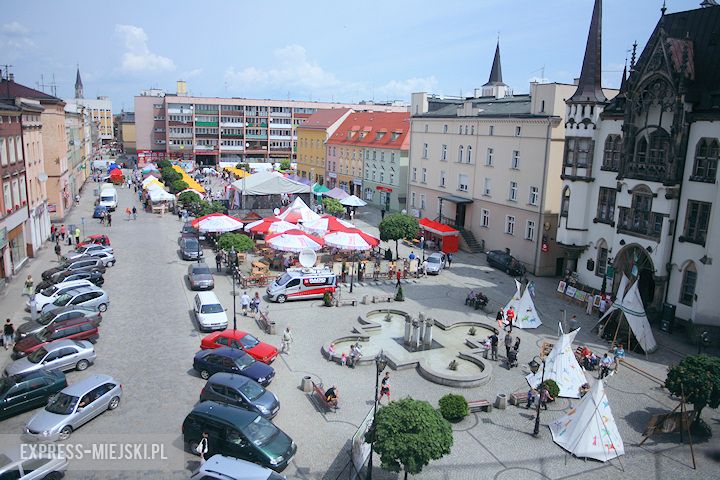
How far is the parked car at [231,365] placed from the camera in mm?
21047

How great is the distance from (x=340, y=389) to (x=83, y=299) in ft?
50.2

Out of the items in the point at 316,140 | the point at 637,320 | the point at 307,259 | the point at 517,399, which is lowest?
the point at 517,399

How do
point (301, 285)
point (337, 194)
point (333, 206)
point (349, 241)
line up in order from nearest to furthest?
point (301, 285) → point (349, 241) → point (333, 206) → point (337, 194)

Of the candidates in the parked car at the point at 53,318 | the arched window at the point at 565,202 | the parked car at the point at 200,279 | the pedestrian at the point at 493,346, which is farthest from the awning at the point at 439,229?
the parked car at the point at 53,318

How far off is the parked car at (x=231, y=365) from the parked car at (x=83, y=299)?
9842 millimetres

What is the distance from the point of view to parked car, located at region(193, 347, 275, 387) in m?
21.0

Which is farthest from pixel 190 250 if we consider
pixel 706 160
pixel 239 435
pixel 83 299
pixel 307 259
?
pixel 706 160

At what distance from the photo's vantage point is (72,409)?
17703mm

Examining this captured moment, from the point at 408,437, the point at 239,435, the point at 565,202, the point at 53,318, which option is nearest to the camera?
the point at 408,437

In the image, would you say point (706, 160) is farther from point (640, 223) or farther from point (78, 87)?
point (78, 87)

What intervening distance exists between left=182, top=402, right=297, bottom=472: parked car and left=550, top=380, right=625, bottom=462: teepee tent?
9.11 meters

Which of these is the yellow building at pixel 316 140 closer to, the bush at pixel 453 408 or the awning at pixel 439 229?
the awning at pixel 439 229

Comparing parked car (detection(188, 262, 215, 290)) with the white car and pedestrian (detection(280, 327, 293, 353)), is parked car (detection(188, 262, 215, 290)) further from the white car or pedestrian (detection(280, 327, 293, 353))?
pedestrian (detection(280, 327, 293, 353))

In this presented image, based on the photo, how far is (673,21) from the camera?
32.7 m
